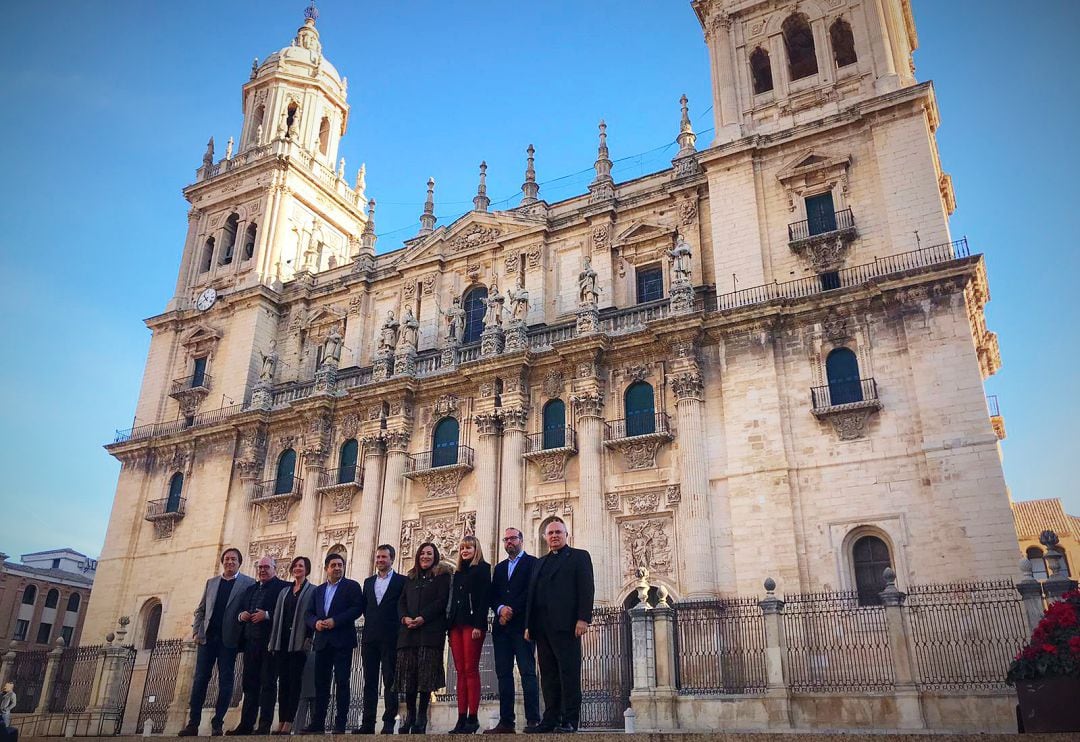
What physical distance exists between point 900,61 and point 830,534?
1398cm

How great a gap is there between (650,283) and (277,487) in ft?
45.0

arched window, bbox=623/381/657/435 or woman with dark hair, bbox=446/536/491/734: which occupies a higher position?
arched window, bbox=623/381/657/435

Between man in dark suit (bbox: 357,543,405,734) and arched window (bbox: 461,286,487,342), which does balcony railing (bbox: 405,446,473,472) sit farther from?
man in dark suit (bbox: 357,543,405,734)

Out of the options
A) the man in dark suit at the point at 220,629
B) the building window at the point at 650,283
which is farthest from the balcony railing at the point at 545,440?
the man in dark suit at the point at 220,629

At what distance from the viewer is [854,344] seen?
→ 796 inches

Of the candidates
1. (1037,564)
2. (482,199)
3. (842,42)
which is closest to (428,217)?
(482,199)

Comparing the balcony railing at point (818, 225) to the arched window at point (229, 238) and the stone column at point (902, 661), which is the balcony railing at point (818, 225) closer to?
the stone column at point (902, 661)

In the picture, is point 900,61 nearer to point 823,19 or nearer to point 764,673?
point 823,19

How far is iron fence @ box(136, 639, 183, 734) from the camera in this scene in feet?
56.7

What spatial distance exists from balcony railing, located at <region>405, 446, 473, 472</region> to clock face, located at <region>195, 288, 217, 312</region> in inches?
470

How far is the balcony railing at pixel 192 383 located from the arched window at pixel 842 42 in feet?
76.8

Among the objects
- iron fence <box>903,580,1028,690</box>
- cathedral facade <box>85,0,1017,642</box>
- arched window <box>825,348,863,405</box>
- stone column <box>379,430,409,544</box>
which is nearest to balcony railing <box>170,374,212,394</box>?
cathedral facade <box>85,0,1017,642</box>

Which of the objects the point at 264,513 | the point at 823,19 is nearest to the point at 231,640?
the point at 264,513

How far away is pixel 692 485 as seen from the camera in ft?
67.3
